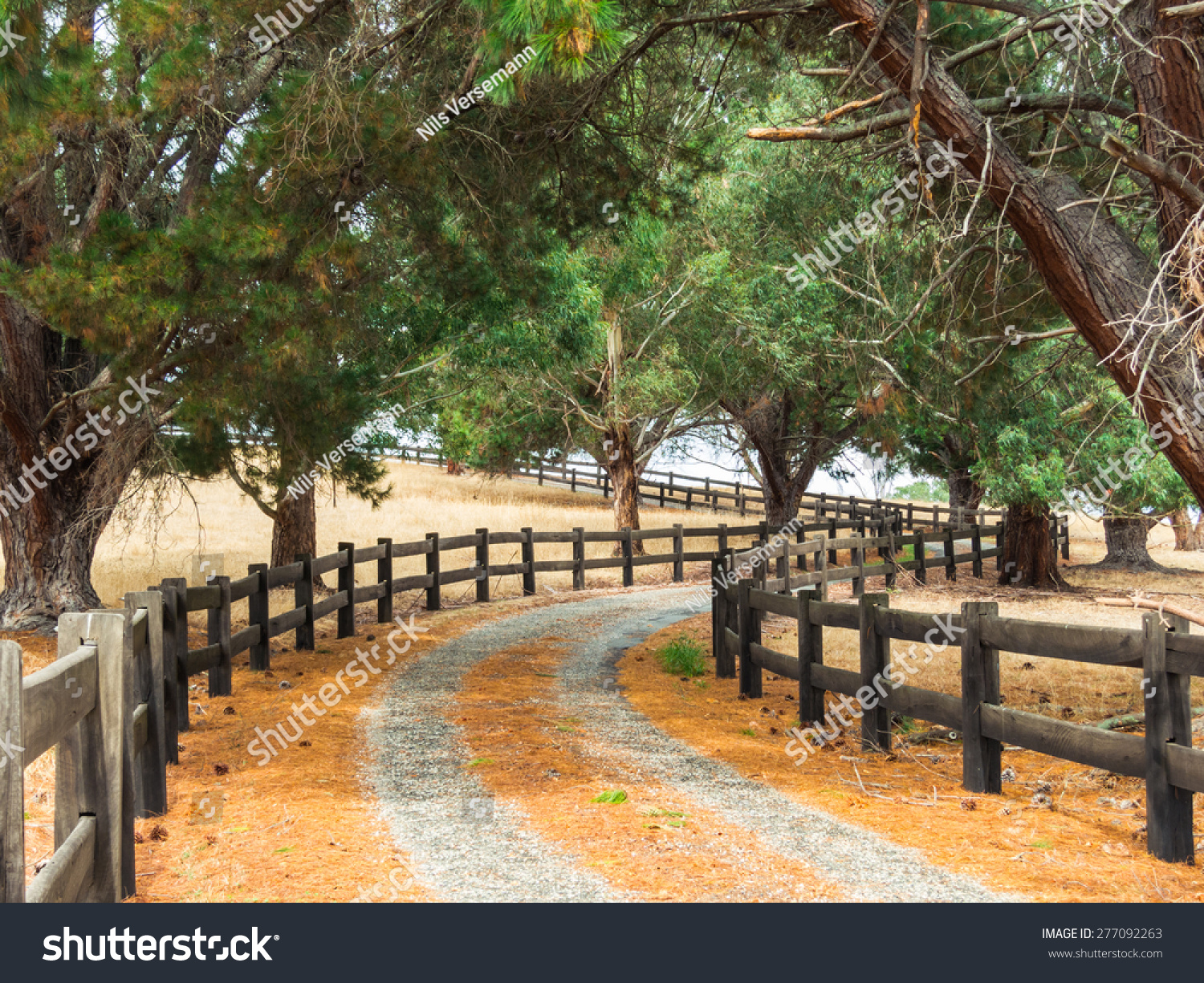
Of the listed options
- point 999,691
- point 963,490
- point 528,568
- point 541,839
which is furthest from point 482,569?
point 963,490

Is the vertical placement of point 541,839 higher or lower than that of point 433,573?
lower

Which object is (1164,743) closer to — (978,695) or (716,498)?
(978,695)

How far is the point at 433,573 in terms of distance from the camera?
1502 cm

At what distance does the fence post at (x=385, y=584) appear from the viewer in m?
13.8

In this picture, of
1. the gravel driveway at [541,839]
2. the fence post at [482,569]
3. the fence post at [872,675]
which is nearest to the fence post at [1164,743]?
the gravel driveway at [541,839]

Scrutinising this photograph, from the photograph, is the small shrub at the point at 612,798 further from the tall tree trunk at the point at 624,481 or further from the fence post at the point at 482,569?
the tall tree trunk at the point at 624,481

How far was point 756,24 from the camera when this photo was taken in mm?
9562

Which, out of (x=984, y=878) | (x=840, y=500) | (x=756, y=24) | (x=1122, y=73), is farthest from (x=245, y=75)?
(x=840, y=500)

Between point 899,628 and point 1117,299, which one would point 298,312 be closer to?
point 899,628

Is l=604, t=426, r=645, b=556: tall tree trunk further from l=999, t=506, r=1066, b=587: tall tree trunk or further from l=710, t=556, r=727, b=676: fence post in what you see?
l=710, t=556, r=727, b=676: fence post

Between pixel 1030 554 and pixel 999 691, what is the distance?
15.4 m

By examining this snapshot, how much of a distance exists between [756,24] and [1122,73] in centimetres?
323

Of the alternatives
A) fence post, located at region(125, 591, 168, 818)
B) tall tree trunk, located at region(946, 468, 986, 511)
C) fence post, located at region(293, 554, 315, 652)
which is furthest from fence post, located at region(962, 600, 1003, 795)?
tall tree trunk, located at region(946, 468, 986, 511)

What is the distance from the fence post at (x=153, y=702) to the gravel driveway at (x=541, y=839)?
123 cm
